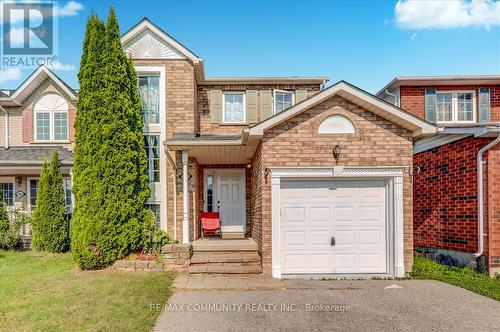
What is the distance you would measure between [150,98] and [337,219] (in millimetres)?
6385

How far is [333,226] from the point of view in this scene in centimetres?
764

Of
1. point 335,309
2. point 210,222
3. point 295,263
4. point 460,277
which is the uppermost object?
point 210,222

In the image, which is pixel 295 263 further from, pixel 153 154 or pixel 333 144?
pixel 153 154

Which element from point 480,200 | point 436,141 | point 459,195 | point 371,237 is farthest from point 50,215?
point 480,200

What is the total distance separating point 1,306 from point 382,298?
6180 millimetres

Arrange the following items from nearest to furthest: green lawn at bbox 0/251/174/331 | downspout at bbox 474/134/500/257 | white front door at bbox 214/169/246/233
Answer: green lawn at bbox 0/251/174/331 → downspout at bbox 474/134/500/257 → white front door at bbox 214/169/246/233

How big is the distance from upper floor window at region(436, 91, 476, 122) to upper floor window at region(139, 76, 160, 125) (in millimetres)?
10147

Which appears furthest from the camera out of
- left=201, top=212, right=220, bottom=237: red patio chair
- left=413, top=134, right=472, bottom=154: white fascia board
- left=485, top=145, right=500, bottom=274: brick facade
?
left=201, top=212, right=220, bottom=237: red patio chair

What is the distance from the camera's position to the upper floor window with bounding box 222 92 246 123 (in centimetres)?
1169

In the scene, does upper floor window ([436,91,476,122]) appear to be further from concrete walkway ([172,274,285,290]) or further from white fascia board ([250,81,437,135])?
concrete walkway ([172,274,285,290])

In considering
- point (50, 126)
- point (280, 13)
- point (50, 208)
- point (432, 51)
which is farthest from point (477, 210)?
point (50, 126)

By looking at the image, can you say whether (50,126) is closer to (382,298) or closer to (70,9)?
(70,9)

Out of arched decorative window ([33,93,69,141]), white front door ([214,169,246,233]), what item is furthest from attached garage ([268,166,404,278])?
arched decorative window ([33,93,69,141])

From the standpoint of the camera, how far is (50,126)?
480 inches
